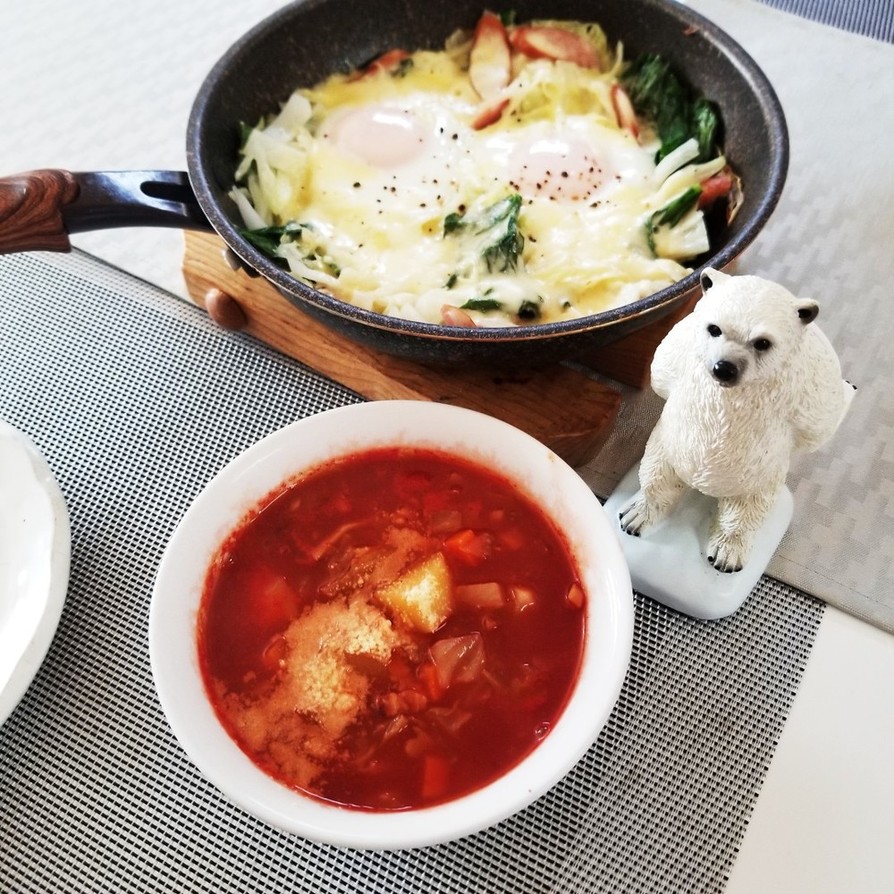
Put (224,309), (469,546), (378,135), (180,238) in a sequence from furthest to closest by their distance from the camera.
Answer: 1. (180,238)
2. (378,135)
3. (224,309)
4. (469,546)

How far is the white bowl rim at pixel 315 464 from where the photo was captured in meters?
1.01

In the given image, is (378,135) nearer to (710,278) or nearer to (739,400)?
(710,278)

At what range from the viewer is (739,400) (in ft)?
3.62

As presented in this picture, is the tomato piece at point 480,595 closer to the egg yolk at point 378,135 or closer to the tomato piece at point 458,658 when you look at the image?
the tomato piece at point 458,658

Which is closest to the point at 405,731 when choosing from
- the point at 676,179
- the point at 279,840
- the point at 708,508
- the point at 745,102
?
the point at 279,840

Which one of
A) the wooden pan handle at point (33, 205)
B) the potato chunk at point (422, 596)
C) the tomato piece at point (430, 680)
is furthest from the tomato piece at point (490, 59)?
the tomato piece at point (430, 680)

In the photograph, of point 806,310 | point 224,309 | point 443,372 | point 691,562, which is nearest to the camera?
point 806,310

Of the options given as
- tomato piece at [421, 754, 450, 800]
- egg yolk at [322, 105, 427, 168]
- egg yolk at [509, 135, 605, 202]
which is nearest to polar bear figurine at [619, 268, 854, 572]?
tomato piece at [421, 754, 450, 800]

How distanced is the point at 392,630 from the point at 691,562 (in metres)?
0.53

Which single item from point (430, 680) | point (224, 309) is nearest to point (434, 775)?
point (430, 680)

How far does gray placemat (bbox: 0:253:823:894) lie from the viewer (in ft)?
3.93

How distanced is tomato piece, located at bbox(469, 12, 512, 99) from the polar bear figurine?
3.30 ft

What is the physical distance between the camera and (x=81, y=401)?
66.6 inches

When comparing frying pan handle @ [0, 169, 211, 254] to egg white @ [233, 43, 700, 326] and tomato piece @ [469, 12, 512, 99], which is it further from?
tomato piece @ [469, 12, 512, 99]
